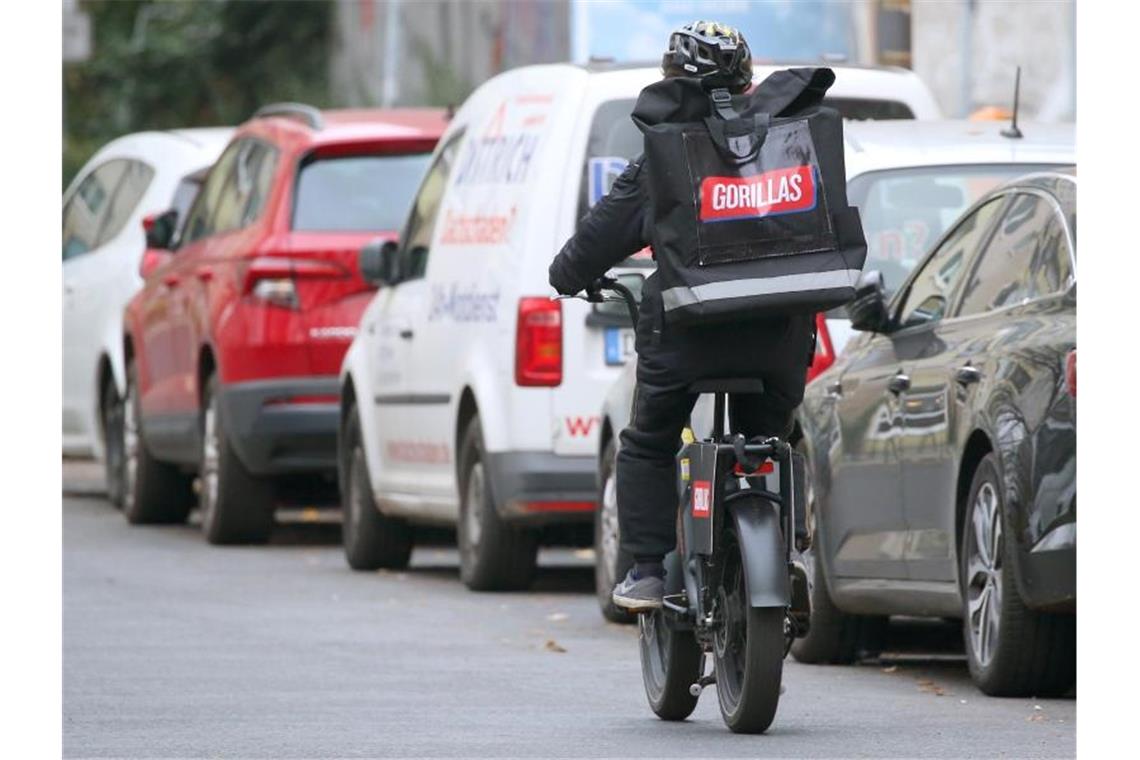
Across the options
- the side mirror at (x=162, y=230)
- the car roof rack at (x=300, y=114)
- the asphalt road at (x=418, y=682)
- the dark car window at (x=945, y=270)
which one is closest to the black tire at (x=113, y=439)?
the side mirror at (x=162, y=230)

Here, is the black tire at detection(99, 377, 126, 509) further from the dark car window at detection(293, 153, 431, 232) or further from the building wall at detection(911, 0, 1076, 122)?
the building wall at detection(911, 0, 1076, 122)

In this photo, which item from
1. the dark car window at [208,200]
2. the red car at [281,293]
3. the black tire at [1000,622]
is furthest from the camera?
the dark car window at [208,200]

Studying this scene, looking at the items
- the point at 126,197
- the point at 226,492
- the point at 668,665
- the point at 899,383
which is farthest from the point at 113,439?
the point at 668,665

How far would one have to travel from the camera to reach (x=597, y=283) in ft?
26.4

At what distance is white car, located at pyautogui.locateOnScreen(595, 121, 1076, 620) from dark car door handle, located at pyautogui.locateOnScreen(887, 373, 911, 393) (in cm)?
101

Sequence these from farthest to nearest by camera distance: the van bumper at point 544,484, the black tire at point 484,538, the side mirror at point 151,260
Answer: the side mirror at point 151,260 → the black tire at point 484,538 → the van bumper at point 544,484

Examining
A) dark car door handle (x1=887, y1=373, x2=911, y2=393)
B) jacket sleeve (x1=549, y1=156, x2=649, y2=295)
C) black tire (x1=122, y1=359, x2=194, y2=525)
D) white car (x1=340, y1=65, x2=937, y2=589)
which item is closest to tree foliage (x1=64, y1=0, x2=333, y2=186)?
black tire (x1=122, y1=359, x2=194, y2=525)

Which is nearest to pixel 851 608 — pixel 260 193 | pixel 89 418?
pixel 260 193

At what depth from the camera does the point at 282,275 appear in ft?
48.3

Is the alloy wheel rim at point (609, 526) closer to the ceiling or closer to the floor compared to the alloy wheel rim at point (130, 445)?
closer to the ceiling

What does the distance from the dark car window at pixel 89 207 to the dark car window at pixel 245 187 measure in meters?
2.61

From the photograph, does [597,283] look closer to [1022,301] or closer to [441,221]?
[1022,301]

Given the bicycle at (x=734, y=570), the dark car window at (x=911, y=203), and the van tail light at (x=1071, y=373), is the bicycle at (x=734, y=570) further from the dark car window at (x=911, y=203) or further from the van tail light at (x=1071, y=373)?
the dark car window at (x=911, y=203)

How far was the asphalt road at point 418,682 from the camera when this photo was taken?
7.72 metres
